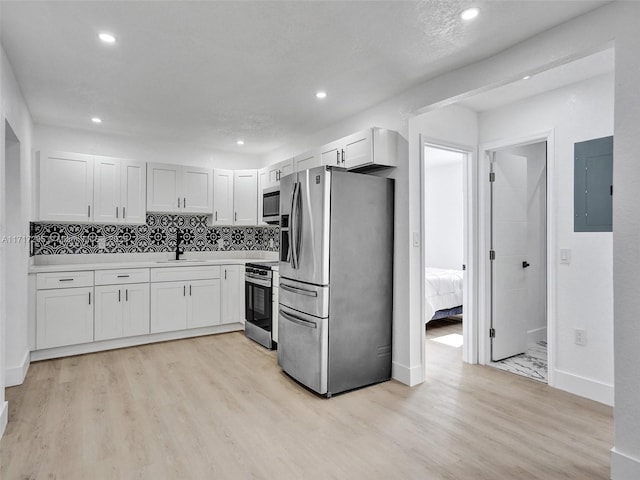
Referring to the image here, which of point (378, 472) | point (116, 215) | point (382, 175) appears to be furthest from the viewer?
point (116, 215)

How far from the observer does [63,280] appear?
12.9ft

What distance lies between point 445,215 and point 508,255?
120 inches

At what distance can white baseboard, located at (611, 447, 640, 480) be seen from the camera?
1856 mm

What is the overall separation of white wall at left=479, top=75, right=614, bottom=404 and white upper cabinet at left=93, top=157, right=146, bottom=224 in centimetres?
441

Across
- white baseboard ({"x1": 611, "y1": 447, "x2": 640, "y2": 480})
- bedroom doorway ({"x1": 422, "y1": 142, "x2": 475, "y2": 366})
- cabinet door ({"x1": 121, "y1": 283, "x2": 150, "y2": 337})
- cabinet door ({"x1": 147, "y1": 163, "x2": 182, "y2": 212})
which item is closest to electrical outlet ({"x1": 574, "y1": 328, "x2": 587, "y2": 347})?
white baseboard ({"x1": 611, "y1": 447, "x2": 640, "y2": 480})

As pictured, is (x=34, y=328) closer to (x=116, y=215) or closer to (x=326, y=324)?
(x=116, y=215)

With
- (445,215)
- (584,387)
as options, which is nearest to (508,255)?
(584,387)

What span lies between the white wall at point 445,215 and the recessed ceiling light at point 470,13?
433 centimetres

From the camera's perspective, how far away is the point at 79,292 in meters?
4.01

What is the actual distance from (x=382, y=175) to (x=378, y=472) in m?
2.40

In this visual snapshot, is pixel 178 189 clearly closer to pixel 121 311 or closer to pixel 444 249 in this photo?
pixel 121 311

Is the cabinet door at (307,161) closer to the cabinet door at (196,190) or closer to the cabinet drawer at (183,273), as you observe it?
the cabinet door at (196,190)

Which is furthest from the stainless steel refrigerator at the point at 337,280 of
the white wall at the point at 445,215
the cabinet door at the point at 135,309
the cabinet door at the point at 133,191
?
the white wall at the point at 445,215

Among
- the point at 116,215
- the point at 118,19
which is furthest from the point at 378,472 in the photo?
the point at 116,215
